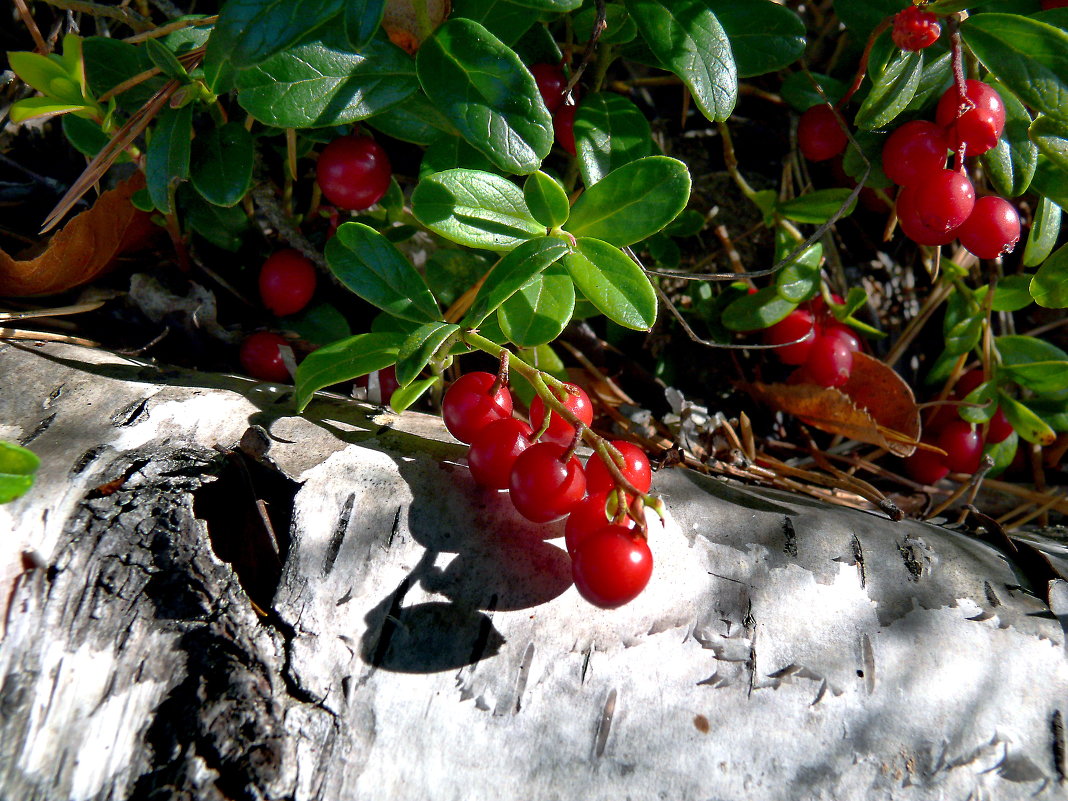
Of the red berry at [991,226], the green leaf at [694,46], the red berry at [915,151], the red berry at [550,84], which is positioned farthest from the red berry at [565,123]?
the red berry at [991,226]

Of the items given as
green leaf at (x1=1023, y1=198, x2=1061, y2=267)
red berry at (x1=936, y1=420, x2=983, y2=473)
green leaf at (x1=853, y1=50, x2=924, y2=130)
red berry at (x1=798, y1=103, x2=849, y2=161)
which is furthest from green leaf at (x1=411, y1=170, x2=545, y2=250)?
red berry at (x1=936, y1=420, x2=983, y2=473)

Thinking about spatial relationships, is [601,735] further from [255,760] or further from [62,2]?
[62,2]

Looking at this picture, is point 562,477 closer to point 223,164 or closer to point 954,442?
point 223,164

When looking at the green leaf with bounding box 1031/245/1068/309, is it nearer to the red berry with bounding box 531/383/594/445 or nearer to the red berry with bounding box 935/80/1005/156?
the red berry with bounding box 935/80/1005/156

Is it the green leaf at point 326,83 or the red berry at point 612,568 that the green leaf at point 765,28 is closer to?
the green leaf at point 326,83

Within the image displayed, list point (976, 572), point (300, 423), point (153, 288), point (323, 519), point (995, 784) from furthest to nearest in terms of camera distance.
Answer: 1. point (153, 288)
2. point (300, 423)
3. point (976, 572)
4. point (323, 519)
5. point (995, 784)

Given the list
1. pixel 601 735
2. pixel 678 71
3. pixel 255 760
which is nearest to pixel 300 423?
pixel 255 760
